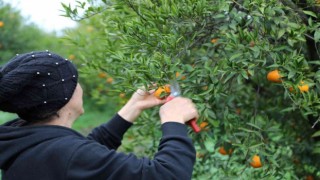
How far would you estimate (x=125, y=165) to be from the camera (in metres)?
1.41

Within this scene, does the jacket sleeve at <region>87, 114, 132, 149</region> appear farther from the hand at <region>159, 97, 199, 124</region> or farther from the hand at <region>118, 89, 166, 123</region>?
the hand at <region>159, 97, 199, 124</region>

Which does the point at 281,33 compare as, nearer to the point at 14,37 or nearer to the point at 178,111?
the point at 178,111

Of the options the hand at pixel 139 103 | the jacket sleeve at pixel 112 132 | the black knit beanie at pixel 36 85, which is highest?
the black knit beanie at pixel 36 85

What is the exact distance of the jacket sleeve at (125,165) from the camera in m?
1.40

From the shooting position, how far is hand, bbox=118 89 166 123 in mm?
1859

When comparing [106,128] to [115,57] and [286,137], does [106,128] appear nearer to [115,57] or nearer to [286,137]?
[115,57]

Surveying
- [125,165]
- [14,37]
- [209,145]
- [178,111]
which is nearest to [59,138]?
[125,165]

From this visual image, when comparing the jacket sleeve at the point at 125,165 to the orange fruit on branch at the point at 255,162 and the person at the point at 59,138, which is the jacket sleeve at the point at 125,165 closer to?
the person at the point at 59,138

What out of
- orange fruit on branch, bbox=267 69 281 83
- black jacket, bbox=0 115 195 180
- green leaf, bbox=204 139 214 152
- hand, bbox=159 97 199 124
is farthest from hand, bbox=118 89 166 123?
green leaf, bbox=204 139 214 152

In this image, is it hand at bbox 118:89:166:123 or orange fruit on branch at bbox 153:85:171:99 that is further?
hand at bbox 118:89:166:123

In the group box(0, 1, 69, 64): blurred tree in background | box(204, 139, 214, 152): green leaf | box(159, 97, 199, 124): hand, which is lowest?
box(0, 1, 69, 64): blurred tree in background

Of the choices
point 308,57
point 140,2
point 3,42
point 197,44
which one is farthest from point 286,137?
point 3,42

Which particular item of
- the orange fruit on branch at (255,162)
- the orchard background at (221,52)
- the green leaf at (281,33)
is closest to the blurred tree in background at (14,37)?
the orchard background at (221,52)

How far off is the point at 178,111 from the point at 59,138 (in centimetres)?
36
